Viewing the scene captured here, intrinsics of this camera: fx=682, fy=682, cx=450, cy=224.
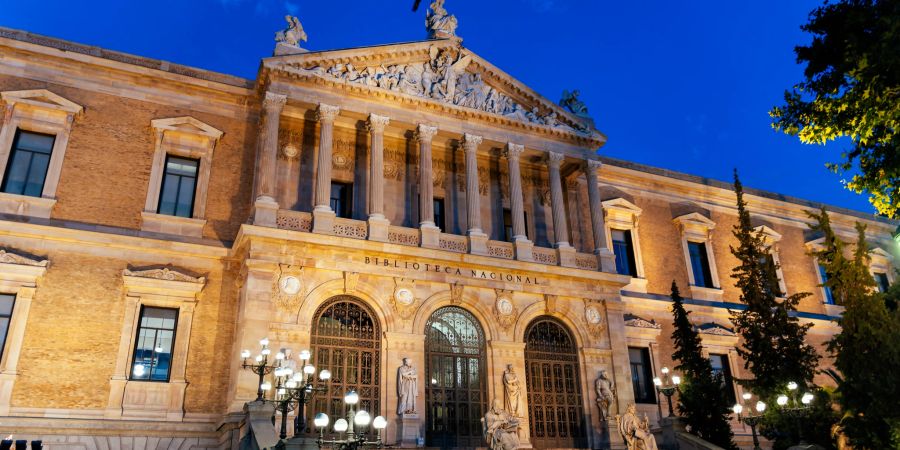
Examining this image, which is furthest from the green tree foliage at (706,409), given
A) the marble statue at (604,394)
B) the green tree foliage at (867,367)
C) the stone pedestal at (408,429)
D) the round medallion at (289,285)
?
the round medallion at (289,285)

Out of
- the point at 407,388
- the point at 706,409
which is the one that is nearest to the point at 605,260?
the point at 706,409

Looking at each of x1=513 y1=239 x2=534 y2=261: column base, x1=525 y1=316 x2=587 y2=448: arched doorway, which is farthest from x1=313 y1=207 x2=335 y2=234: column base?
x1=525 y1=316 x2=587 y2=448: arched doorway

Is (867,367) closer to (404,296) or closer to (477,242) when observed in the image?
(477,242)

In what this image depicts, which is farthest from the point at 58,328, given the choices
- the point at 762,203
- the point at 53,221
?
the point at 762,203

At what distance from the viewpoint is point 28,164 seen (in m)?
19.9

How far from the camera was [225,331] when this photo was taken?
65.1 feet

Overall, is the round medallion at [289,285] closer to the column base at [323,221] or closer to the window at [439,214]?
the column base at [323,221]

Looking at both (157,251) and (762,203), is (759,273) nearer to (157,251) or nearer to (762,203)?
(762,203)

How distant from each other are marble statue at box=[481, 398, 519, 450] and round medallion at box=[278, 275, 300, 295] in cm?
635

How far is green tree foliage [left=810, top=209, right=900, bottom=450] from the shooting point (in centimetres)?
1616

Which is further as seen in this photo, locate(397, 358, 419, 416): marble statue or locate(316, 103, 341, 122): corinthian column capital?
locate(316, 103, 341, 122): corinthian column capital

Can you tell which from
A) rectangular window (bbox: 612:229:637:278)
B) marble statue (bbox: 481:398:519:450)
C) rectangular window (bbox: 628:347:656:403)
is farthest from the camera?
rectangular window (bbox: 612:229:637:278)

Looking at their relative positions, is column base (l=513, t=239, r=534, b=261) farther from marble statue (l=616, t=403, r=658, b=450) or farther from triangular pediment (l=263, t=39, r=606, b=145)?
marble statue (l=616, t=403, r=658, b=450)

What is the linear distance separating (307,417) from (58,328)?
710 centimetres
